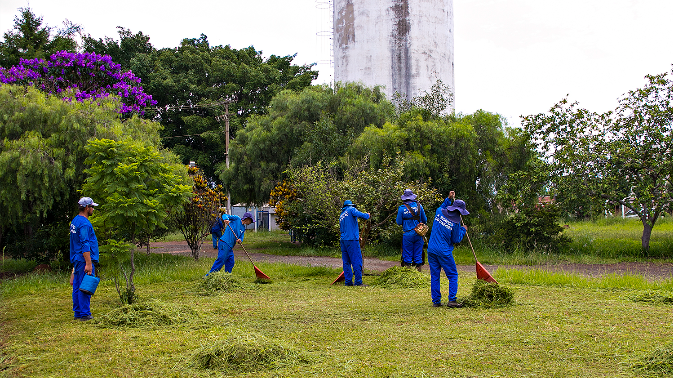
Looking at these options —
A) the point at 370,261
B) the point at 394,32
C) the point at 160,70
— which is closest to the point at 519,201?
the point at 370,261

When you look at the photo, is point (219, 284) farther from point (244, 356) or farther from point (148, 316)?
point (244, 356)

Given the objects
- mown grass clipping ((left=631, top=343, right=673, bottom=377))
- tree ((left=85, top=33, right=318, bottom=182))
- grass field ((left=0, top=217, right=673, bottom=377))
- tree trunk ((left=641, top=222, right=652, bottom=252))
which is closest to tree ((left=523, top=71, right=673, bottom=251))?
tree trunk ((left=641, top=222, right=652, bottom=252))

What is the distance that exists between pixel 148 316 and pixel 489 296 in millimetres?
5085

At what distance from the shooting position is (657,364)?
16.7 feet

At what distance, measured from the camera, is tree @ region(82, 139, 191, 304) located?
9.44 meters

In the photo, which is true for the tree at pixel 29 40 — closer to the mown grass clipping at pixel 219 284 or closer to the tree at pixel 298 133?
the tree at pixel 298 133

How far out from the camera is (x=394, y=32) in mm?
32562

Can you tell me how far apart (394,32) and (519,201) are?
17595mm

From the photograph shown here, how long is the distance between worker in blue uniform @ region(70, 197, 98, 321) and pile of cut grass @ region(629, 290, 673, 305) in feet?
27.9

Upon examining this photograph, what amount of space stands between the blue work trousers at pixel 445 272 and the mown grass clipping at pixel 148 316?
12.0ft

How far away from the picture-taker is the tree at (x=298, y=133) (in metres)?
21.2

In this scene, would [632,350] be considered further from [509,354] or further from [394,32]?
[394,32]

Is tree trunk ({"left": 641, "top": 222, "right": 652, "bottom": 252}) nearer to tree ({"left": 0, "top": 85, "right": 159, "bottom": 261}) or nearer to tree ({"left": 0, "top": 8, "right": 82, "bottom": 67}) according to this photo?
tree ({"left": 0, "top": 85, "right": 159, "bottom": 261})

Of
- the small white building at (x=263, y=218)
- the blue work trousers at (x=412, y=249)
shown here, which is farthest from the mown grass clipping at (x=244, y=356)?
the small white building at (x=263, y=218)
